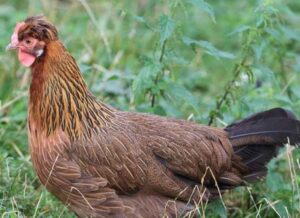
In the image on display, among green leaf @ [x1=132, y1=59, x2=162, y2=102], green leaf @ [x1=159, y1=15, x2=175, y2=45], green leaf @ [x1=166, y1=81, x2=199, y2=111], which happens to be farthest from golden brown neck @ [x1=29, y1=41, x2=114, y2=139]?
green leaf @ [x1=166, y1=81, x2=199, y2=111]

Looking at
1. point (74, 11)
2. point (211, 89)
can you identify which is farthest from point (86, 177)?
point (74, 11)

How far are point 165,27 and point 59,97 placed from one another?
80 centimetres

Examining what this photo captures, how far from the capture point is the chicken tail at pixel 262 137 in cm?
553

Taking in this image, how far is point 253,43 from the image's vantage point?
584 centimetres

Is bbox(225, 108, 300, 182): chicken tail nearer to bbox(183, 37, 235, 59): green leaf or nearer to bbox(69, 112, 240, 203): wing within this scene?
Answer: bbox(69, 112, 240, 203): wing

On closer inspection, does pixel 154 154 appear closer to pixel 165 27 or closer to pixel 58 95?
pixel 58 95

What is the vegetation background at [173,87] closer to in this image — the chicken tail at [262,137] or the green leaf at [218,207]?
the green leaf at [218,207]

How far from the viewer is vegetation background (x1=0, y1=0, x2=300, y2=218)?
564cm

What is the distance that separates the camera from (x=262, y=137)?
219 inches

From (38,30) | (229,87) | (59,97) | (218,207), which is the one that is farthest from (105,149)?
(229,87)

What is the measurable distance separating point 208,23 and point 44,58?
4.56 m

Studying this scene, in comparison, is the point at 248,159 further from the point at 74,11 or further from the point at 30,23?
the point at 74,11

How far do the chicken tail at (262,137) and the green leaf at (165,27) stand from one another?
751 millimetres

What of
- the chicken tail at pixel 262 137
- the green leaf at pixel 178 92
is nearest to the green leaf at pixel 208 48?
the green leaf at pixel 178 92
